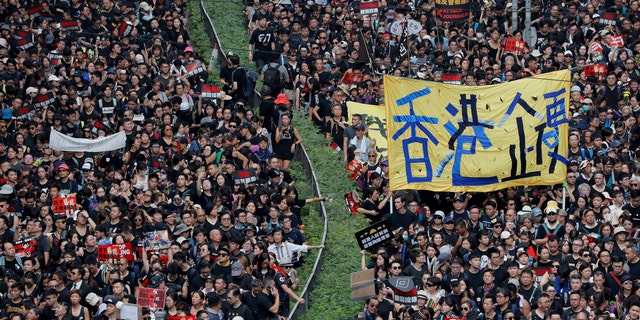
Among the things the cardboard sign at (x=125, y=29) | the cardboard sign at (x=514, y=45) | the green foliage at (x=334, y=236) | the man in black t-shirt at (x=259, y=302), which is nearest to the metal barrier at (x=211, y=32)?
the cardboard sign at (x=125, y=29)

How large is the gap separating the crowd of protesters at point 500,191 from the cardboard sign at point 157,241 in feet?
9.30

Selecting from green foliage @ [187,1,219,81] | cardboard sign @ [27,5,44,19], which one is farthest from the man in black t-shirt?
green foliage @ [187,1,219,81]

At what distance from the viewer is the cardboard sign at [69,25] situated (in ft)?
98.7

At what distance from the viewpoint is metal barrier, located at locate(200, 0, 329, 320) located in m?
22.1

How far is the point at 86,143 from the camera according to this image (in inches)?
993

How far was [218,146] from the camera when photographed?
25.5 m

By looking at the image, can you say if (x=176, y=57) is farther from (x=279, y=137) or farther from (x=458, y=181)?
(x=458, y=181)

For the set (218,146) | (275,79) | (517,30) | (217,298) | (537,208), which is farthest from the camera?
(517,30)

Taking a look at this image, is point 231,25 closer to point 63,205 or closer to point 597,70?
point 597,70

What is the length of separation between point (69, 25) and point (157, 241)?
373 inches

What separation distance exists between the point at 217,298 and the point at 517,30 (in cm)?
1274

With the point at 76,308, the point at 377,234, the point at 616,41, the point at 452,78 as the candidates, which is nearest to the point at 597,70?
the point at 616,41

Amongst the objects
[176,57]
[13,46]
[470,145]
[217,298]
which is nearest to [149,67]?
[176,57]

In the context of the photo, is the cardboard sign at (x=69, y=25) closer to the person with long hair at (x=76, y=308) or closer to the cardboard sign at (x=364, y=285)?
the person with long hair at (x=76, y=308)
